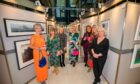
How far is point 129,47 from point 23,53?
2309mm

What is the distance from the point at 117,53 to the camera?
6.81 feet

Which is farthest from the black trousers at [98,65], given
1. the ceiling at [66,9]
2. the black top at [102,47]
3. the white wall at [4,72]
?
the ceiling at [66,9]

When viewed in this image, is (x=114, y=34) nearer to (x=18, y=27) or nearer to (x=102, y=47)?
(x=102, y=47)

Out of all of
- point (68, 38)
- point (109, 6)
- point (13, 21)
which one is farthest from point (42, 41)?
point (109, 6)

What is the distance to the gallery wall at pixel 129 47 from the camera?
187cm

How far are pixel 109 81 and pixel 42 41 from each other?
6.25ft

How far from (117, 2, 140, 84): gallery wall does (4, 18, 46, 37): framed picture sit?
2.16 meters

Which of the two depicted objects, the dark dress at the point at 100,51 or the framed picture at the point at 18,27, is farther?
the dark dress at the point at 100,51

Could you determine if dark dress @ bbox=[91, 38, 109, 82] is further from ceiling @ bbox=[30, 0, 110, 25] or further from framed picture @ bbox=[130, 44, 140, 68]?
ceiling @ bbox=[30, 0, 110, 25]

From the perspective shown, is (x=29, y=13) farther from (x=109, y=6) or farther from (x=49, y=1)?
(x=109, y=6)

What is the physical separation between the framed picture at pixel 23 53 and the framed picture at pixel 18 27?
0.67ft

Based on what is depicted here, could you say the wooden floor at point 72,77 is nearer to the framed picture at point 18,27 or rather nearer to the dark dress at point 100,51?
the dark dress at point 100,51

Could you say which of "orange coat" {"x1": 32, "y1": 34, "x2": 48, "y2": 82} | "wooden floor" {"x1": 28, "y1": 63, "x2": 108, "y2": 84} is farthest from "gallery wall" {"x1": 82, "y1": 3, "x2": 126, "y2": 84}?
"orange coat" {"x1": 32, "y1": 34, "x2": 48, "y2": 82}

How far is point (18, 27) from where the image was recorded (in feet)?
7.02
